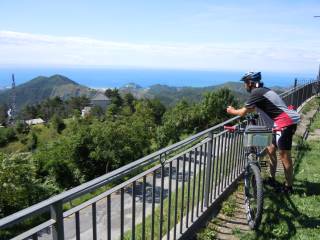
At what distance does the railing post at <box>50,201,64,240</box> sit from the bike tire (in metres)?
2.81

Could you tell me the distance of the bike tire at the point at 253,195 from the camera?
421 centimetres

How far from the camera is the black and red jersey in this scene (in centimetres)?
482

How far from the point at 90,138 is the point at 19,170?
29.4ft

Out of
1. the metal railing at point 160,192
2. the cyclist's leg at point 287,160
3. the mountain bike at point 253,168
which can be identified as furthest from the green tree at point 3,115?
the mountain bike at point 253,168

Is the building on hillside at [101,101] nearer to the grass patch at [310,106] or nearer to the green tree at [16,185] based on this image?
the green tree at [16,185]

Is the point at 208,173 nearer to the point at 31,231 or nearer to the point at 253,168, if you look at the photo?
the point at 253,168

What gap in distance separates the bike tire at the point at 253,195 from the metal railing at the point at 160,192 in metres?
0.51

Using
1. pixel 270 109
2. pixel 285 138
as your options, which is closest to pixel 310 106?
pixel 285 138

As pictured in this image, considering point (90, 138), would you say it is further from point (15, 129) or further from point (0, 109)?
point (0, 109)

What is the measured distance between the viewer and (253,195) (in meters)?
4.55

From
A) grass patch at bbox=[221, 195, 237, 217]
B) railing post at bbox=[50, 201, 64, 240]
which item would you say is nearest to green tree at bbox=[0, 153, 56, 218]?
grass patch at bbox=[221, 195, 237, 217]

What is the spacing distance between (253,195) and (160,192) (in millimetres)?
1692

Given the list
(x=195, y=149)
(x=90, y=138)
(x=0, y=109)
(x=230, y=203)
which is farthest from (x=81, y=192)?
(x=0, y=109)

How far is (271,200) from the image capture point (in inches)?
207
